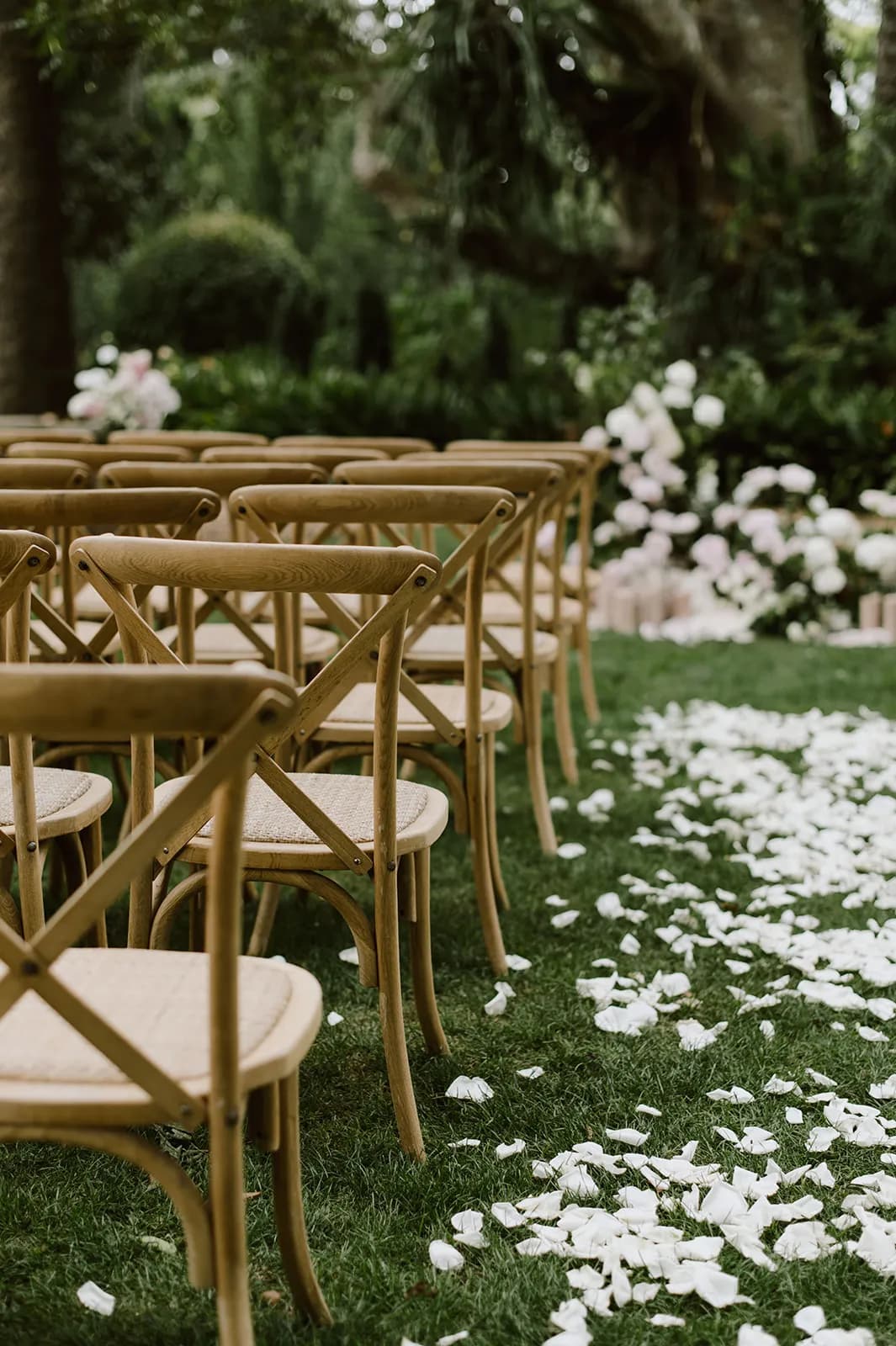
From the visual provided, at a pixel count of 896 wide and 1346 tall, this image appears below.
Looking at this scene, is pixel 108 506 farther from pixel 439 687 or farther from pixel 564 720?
pixel 564 720

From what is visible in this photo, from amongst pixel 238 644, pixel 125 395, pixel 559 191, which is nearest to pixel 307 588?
pixel 238 644

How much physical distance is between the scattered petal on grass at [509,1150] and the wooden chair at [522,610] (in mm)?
1381

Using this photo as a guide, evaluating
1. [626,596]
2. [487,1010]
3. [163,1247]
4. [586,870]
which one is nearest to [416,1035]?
[487,1010]

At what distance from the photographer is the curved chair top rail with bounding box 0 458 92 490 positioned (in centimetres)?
380

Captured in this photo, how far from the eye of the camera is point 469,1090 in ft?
9.53

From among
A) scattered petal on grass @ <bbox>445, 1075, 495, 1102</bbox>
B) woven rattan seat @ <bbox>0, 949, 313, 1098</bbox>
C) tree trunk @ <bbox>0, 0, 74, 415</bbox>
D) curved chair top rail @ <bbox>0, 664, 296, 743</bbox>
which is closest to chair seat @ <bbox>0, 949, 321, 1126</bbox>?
woven rattan seat @ <bbox>0, 949, 313, 1098</bbox>

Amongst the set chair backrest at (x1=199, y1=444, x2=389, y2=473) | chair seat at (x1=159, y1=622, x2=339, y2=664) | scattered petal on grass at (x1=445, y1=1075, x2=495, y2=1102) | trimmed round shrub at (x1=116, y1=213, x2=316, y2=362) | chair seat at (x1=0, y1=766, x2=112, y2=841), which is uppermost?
trimmed round shrub at (x1=116, y1=213, x2=316, y2=362)

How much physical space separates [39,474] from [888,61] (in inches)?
384

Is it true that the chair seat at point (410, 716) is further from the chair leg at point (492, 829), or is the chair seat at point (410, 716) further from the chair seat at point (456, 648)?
the chair seat at point (456, 648)

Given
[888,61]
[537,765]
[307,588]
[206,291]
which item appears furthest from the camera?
[206,291]

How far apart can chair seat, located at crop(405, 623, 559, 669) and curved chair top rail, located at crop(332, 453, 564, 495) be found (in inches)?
16.6

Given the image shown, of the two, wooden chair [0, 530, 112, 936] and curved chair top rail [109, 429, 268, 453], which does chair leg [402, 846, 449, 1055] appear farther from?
curved chair top rail [109, 429, 268, 453]

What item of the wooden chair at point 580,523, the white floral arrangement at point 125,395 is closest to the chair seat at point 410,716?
the wooden chair at point 580,523

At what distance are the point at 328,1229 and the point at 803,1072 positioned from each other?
110 cm
